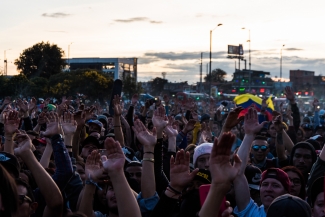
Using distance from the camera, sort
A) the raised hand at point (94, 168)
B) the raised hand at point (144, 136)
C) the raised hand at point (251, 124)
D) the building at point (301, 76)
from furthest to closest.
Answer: the building at point (301, 76), the raised hand at point (251, 124), the raised hand at point (144, 136), the raised hand at point (94, 168)

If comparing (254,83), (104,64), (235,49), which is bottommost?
(254,83)

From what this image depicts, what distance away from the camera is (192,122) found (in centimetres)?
920

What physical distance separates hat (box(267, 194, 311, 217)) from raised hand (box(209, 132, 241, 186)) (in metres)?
0.70

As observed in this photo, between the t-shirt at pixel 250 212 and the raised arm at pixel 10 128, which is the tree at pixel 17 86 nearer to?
the raised arm at pixel 10 128

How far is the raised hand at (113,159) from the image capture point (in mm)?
4148

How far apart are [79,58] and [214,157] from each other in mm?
108187

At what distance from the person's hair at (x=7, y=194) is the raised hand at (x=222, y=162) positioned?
→ 3.93 ft

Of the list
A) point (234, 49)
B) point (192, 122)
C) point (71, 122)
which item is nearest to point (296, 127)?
point (192, 122)

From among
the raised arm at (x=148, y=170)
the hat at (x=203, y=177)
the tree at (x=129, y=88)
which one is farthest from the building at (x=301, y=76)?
the raised arm at (x=148, y=170)

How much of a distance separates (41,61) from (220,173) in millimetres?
72276

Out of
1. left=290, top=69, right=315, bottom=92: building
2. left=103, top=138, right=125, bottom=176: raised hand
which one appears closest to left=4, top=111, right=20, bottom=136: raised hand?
left=103, top=138, right=125, bottom=176: raised hand

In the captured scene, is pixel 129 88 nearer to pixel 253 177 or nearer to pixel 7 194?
pixel 253 177

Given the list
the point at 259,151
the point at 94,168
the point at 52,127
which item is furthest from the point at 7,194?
the point at 259,151

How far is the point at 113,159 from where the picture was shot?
166 inches
